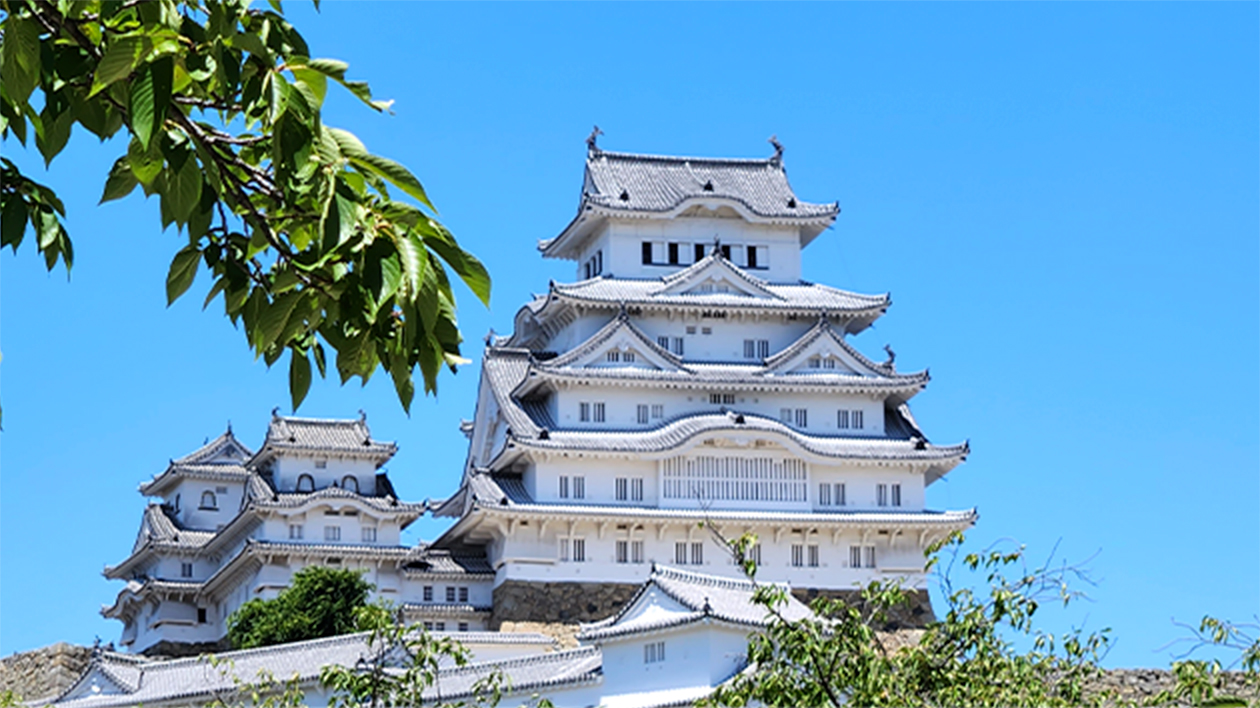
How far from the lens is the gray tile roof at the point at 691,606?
3447cm

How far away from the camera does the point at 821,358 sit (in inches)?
2068

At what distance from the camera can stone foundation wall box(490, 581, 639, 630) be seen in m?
48.6

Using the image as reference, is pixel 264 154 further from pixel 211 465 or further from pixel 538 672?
pixel 211 465

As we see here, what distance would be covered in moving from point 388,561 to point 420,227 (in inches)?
1849

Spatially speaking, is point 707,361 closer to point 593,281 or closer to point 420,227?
point 593,281

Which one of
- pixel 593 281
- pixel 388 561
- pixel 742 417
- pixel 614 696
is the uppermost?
pixel 593 281

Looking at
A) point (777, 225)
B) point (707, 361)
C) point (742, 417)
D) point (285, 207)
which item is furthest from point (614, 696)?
point (285, 207)

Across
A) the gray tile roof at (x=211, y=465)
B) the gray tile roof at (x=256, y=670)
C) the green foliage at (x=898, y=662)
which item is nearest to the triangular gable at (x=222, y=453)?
the gray tile roof at (x=211, y=465)

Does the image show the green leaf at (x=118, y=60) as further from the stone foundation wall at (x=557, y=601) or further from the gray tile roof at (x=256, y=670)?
the stone foundation wall at (x=557, y=601)

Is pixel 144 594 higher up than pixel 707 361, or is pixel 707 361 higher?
pixel 707 361

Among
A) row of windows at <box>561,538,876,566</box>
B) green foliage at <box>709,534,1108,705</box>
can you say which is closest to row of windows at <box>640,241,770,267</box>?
row of windows at <box>561,538,876,566</box>

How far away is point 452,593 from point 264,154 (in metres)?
45.9

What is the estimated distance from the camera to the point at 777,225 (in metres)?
55.7

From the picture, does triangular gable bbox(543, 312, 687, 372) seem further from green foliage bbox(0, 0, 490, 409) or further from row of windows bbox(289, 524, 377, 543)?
green foliage bbox(0, 0, 490, 409)
